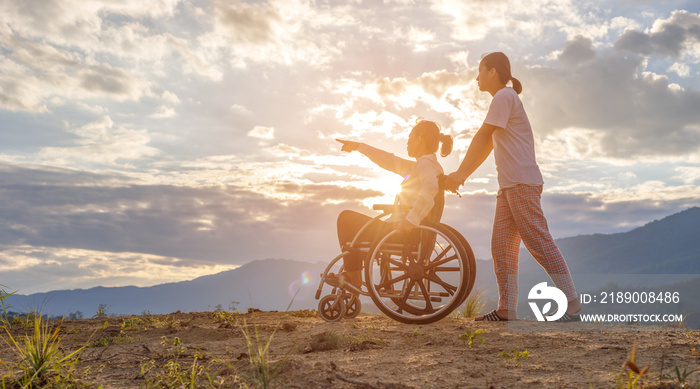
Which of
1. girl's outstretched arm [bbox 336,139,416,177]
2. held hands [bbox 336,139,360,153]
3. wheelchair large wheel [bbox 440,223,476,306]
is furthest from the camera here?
held hands [bbox 336,139,360,153]

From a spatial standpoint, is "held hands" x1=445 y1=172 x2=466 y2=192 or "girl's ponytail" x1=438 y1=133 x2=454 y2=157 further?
"girl's ponytail" x1=438 y1=133 x2=454 y2=157

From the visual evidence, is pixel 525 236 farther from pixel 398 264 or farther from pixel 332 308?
pixel 332 308

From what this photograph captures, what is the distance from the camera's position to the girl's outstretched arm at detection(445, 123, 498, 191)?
4793mm

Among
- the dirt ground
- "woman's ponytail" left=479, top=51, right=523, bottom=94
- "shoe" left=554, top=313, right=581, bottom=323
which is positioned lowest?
the dirt ground

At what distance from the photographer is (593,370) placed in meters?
2.87

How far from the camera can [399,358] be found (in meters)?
3.25

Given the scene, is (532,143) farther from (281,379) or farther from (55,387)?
(55,387)

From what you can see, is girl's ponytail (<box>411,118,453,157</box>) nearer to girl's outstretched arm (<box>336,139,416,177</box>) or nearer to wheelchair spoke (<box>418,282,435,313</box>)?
girl's outstretched arm (<box>336,139,416,177</box>)

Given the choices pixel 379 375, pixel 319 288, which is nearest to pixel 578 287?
pixel 319 288

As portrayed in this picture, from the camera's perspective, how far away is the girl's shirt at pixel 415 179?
4.75 m

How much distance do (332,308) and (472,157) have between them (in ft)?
7.36

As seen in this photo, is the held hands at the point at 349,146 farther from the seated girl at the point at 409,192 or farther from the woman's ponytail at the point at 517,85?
the woman's ponytail at the point at 517,85

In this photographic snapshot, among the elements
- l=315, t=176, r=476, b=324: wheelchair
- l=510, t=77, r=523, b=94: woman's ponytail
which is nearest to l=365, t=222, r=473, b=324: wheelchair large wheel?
l=315, t=176, r=476, b=324: wheelchair

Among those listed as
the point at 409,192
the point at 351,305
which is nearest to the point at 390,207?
the point at 409,192
